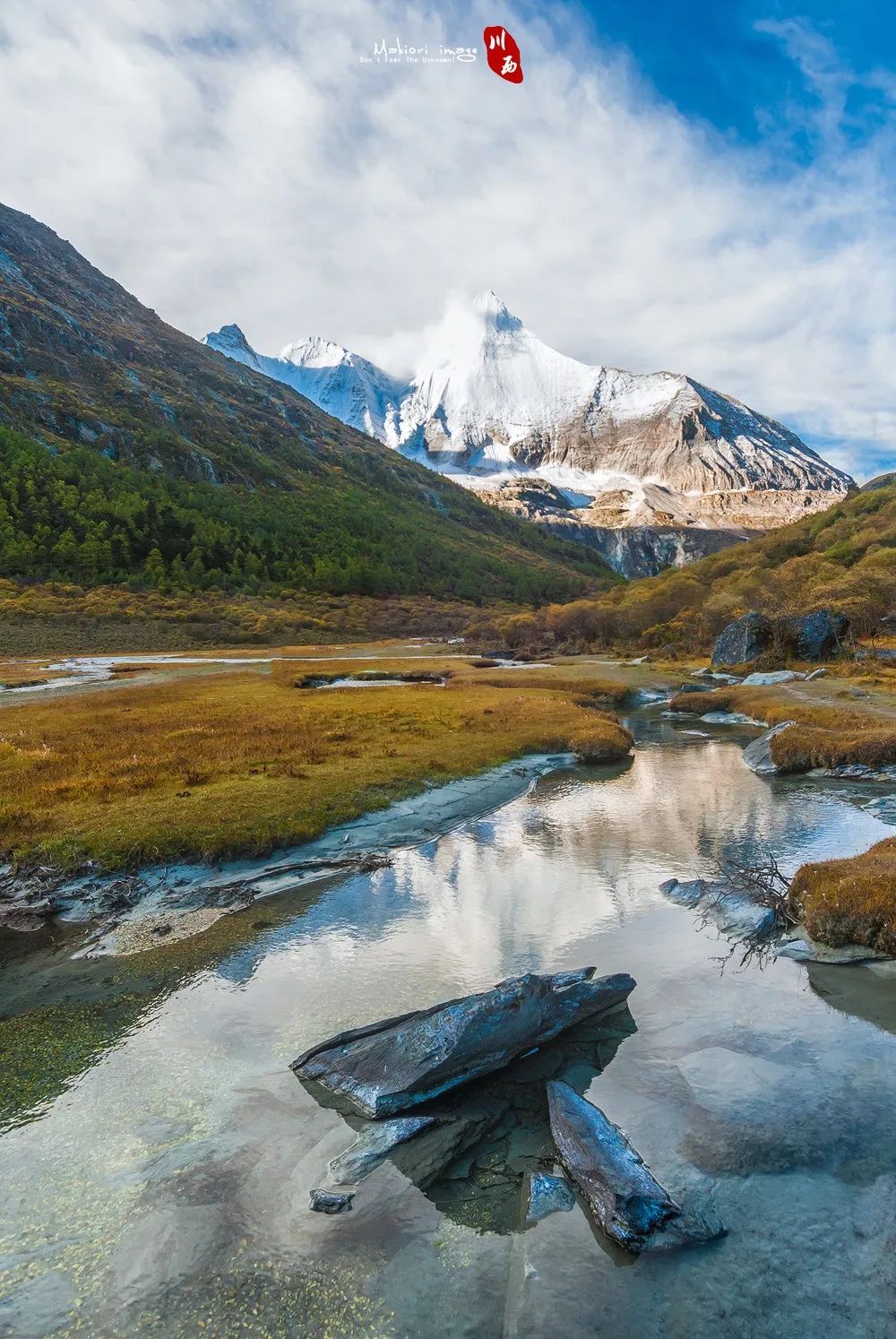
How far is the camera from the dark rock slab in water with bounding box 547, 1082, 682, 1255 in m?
8.00

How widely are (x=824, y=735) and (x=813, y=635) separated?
4654cm

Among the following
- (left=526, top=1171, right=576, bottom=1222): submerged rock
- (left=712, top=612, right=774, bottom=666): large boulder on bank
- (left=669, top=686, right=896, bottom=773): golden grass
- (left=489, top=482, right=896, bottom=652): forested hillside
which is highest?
(left=489, top=482, right=896, bottom=652): forested hillside

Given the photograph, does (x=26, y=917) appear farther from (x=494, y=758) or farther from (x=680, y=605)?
(x=680, y=605)

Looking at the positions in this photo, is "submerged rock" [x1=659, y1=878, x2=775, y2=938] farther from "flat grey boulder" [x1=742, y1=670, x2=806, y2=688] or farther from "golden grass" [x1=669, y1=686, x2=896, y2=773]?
"flat grey boulder" [x1=742, y1=670, x2=806, y2=688]

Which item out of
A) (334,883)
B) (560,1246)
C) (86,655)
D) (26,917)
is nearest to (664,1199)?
(560,1246)

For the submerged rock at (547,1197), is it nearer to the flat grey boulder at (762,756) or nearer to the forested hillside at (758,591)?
the flat grey boulder at (762,756)

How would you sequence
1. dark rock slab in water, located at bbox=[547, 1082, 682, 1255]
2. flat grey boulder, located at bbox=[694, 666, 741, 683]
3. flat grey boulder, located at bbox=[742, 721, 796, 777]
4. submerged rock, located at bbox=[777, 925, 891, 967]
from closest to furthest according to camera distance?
dark rock slab in water, located at bbox=[547, 1082, 682, 1255] → submerged rock, located at bbox=[777, 925, 891, 967] → flat grey boulder, located at bbox=[742, 721, 796, 777] → flat grey boulder, located at bbox=[694, 666, 741, 683]

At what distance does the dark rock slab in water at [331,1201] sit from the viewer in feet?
28.3

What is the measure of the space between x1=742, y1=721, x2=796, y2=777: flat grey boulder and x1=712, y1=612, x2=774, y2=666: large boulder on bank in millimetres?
41522

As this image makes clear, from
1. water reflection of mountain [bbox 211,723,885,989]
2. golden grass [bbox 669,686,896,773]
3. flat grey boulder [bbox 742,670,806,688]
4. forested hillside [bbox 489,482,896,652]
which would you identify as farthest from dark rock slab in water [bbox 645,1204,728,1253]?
forested hillside [bbox 489,482,896,652]

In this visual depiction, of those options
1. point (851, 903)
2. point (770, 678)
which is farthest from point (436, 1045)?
point (770, 678)

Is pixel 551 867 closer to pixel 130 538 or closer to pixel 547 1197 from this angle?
pixel 547 1197

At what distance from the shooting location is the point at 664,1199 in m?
8.24

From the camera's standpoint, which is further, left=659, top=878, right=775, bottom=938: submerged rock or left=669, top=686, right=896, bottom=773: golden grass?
left=669, top=686, right=896, bottom=773: golden grass
